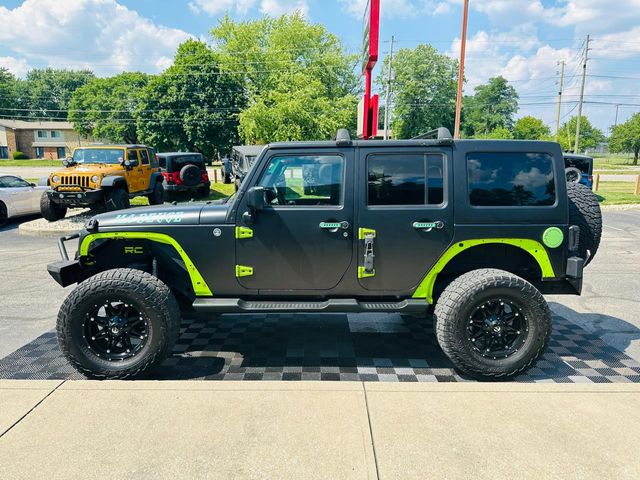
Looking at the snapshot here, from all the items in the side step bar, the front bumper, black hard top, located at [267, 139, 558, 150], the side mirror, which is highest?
black hard top, located at [267, 139, 558, 150]

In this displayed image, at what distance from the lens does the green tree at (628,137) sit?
71906 millimetres

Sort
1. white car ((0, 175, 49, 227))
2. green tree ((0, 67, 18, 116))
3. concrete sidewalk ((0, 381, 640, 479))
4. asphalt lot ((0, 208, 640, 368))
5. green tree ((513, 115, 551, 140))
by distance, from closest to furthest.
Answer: concrete sidewalk ((0, 381, 640, 479)), asphalt lot ((0, 208, 640, 368)), white car ((0, 175, 49, 227)), green tree ((513, 115, 551, 140)), green tree ((0, 67, 18, 116))

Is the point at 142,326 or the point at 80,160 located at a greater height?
the point at 80,160

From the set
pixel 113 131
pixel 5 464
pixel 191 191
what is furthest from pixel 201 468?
pixel 113 131

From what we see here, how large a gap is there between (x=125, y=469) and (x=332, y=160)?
269cm

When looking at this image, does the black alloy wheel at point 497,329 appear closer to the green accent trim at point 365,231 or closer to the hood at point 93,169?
the green accent trim at point 365,231

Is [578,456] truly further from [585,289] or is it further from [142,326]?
[585,289]

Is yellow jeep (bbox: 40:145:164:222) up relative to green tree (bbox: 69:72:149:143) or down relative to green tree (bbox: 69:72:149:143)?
down

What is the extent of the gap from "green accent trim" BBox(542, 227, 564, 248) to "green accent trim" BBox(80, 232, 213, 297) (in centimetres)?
294

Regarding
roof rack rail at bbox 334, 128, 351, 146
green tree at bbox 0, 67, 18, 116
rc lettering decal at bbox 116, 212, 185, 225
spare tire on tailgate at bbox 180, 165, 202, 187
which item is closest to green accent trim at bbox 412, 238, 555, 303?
roof rack rail at bbox 334, 128, 351, 146

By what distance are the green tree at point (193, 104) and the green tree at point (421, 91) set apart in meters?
25.0

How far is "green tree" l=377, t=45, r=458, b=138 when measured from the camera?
63938 mm

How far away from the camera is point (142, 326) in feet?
12.6

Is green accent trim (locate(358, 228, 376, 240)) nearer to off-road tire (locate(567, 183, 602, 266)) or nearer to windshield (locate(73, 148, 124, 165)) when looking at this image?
off-road tire (locate(567, 183, 602, 266))
